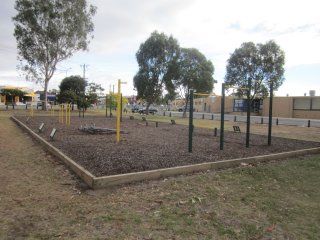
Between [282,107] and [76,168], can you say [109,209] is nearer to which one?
[76,168]

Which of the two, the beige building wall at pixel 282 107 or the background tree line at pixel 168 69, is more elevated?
the background tree line at pixel 168 69

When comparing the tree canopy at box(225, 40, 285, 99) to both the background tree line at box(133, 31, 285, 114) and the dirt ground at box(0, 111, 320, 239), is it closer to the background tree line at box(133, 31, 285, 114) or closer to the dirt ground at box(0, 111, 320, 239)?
the background tree line at box(133, 31, 285, 114)

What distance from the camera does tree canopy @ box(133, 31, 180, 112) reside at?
3628 cm

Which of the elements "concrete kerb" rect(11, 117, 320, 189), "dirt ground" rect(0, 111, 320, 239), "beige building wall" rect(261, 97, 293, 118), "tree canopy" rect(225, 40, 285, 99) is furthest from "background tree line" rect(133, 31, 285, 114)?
"dirt ground" rect(0, 111, 320, 239)

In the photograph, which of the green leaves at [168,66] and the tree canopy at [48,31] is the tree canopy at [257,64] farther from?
the tree canopy at [48,31]

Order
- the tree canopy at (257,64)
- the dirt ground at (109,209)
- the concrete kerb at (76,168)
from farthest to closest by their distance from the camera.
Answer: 1. the tree canopy at (257,64)
2. the concrete kerb at (76,168)
3. the dirt ground at (109,209)

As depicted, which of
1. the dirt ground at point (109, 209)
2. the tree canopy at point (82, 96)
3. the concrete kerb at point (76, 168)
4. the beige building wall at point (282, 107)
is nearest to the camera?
the dirt ground at point (109, 209)

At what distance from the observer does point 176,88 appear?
3834 centimetres

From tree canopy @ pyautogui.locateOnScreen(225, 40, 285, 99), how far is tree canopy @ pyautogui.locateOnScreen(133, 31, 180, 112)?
25.6ft

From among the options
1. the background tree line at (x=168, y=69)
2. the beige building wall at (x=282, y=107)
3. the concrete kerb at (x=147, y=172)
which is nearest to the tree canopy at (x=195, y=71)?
the background tree line at (x=168, y=69)

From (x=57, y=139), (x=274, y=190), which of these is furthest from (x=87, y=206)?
(x=57, y=139)

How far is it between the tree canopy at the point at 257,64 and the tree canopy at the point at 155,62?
780 centimetres

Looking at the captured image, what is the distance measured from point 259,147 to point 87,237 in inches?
322

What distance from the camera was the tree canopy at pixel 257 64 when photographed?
30.4 metres
